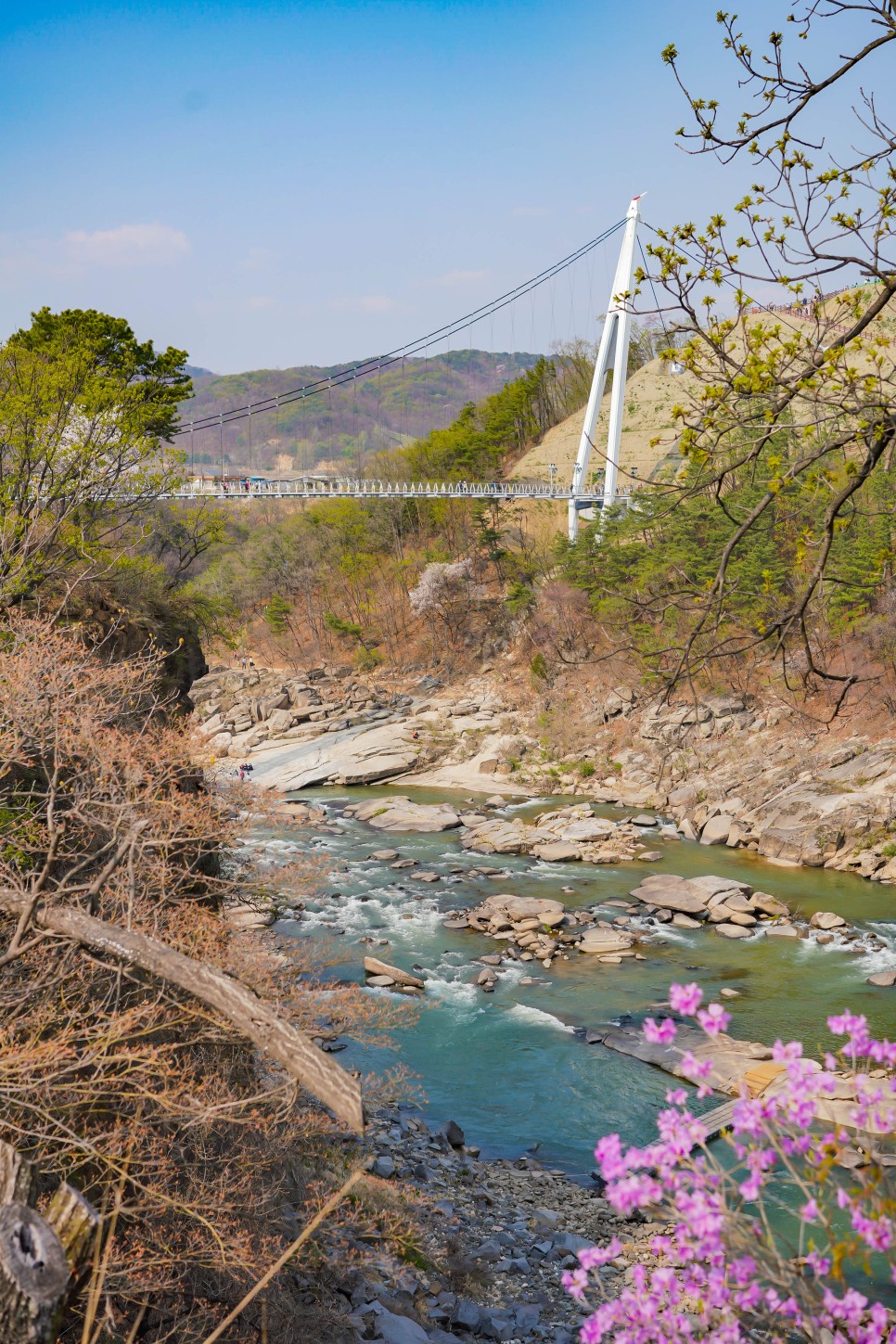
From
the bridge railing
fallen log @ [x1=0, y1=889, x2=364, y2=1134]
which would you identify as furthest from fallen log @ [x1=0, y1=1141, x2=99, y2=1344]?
the bridge railing

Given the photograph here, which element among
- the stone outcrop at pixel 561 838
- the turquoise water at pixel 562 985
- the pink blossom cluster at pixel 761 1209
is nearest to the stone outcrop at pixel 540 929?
the turquoise water at pixel 562 985

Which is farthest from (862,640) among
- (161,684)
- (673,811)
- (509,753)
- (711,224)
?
(711,224)

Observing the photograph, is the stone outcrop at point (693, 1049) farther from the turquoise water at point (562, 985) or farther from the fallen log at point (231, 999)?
the fallen log at point (231, 999)

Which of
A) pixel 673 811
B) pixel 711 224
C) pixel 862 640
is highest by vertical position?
pixel 711 224

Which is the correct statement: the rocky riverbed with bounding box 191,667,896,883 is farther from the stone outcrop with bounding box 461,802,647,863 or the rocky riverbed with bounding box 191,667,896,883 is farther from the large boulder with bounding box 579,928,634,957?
the large boulder with bounding box 579,928,634,957

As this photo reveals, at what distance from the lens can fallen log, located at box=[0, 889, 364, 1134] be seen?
8.51ft

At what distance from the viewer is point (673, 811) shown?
688 inches

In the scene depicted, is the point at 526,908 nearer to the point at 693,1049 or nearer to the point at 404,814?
the point at 693,1049

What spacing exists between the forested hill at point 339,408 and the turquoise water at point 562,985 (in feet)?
239

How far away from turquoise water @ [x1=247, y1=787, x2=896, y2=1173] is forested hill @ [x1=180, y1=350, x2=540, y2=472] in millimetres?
72778

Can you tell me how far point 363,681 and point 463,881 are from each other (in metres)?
17.0

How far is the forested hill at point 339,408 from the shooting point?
319ft

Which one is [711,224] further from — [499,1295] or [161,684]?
[161,684]

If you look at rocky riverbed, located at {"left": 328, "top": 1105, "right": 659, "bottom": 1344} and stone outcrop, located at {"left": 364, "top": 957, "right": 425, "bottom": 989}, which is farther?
stone outcrop, located at {"left": 364, "top": 957, "right": 425, "bottom": 989}
